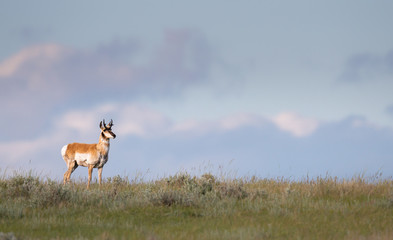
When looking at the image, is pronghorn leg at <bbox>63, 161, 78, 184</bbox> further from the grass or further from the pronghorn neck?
the grass

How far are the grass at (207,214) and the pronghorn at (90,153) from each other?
3.11 meters

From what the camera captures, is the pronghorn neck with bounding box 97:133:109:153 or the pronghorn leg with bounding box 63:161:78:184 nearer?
the pronghorn neck with bounding box 97:133:109:153

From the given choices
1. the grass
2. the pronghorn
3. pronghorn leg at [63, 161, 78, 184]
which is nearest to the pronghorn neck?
the pronghorn

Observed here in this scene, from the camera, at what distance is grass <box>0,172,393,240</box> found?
9617 millimetres

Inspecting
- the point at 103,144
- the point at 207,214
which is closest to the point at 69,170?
the point at 103,144

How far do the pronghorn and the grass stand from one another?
10.2 feet

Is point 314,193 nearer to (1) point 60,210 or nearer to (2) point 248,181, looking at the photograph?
(2) point 248,181

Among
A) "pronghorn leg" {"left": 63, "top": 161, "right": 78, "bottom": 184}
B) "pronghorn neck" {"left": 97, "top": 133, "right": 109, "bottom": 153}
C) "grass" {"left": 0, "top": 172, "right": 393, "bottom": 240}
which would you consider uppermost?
"pronghorn neck" {"left": 97, "top": 133, "right": 109, "bottom": 153}

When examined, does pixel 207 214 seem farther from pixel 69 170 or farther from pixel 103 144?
pixel 69 170

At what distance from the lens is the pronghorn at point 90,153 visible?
748 inches

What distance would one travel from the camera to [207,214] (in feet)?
38.5

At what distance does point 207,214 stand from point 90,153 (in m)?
9.01

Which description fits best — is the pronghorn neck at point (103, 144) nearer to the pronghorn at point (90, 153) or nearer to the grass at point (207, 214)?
the pronghorn at point (90, 153)

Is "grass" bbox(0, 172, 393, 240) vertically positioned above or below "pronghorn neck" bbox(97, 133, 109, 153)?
below
